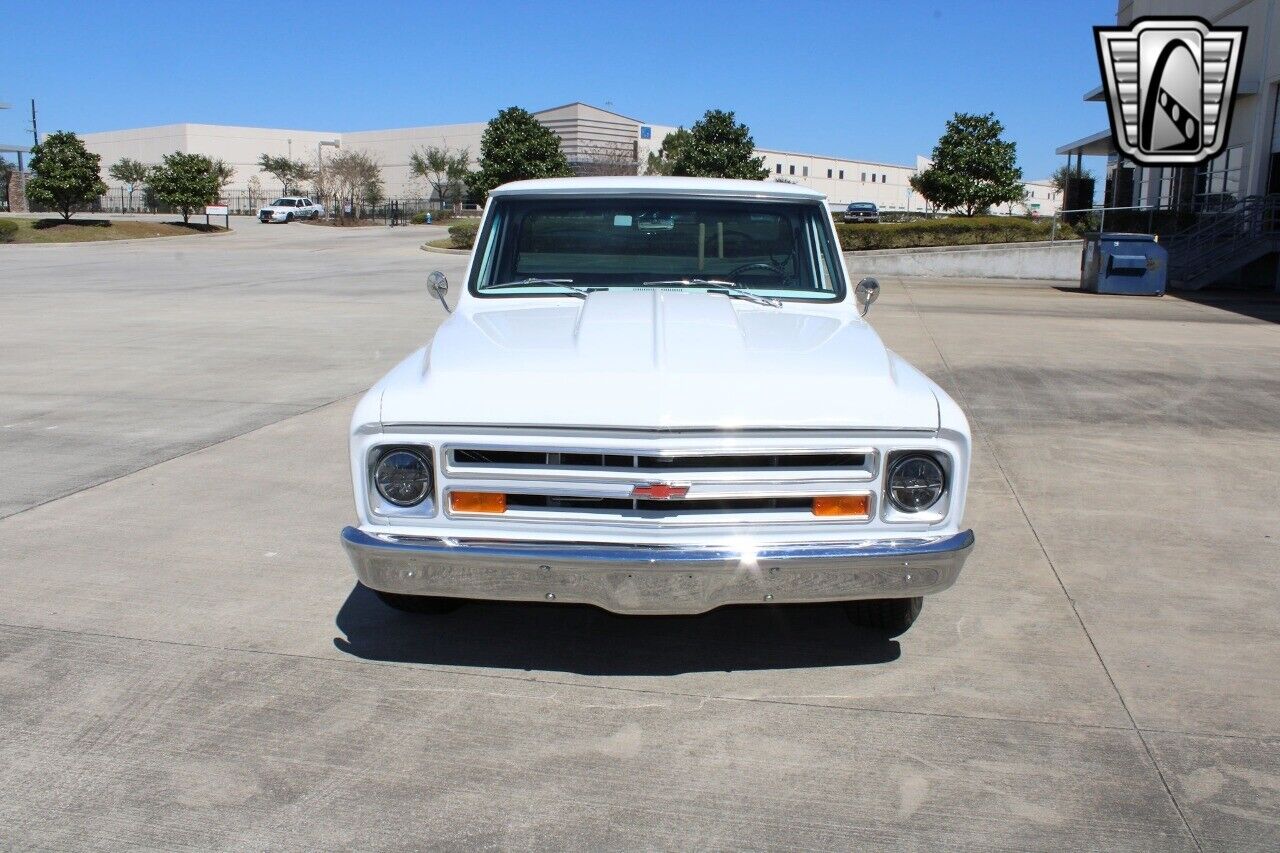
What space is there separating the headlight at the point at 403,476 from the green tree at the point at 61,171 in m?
45.9

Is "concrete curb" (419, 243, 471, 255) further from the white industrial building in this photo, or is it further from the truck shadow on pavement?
the white industrial building

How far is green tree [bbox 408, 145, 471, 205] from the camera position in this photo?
82144mm

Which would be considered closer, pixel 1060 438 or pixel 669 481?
pixel 669 481

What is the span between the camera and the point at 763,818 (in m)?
3.00

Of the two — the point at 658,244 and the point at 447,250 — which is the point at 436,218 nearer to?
the point at 447,250

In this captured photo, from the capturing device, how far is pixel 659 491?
11.1ft

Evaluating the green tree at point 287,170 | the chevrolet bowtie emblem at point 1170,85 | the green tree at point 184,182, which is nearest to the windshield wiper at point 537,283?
the chevrolet bowtie emblem at point 1170,85

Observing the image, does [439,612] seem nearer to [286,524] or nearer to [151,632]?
[151,632]

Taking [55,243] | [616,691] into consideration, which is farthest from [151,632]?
[55,243]

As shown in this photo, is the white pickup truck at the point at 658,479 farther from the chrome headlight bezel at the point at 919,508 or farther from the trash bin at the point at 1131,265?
the trash bin at the point at 1131,265

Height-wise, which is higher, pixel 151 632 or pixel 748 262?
pixel 748 262

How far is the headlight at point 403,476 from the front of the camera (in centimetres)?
353

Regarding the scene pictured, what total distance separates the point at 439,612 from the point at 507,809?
4.49 ft

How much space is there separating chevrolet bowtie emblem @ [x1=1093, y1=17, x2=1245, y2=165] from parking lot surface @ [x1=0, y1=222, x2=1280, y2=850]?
16385mm
